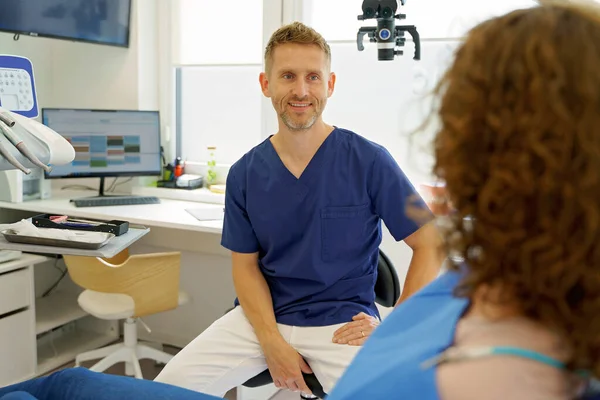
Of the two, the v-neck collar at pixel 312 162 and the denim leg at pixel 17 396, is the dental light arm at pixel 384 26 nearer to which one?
the v-neck collar at pixel 312 162

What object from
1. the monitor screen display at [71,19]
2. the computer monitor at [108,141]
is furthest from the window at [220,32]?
the computer monitor at [108,141]

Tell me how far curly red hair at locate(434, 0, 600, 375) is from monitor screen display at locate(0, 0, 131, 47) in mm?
2534

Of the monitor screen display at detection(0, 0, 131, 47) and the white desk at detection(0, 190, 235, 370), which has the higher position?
the monitor screen display at detection(0, 0, 131, 47)

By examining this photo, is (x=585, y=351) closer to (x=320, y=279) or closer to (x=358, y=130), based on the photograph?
(x=320, y=279)

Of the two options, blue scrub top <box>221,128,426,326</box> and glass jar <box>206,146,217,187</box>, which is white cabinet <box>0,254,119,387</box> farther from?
blue scrub top <box>221,128,426,326</box>

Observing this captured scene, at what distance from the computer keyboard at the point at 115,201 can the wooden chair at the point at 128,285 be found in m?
0.38

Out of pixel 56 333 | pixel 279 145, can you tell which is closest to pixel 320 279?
pixel 279 145

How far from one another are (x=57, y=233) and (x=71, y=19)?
1698mm

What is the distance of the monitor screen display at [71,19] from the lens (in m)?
2.63

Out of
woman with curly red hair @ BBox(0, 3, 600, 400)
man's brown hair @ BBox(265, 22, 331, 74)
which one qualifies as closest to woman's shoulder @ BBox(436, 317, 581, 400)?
woman with curly red hair @ BBox(0, 3, 600, 400)

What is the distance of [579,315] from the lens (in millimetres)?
579

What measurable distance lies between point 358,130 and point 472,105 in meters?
2.23

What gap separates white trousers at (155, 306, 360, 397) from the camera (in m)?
Answer: 1.61

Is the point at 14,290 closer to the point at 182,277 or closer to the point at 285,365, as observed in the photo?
the point at 182,277
